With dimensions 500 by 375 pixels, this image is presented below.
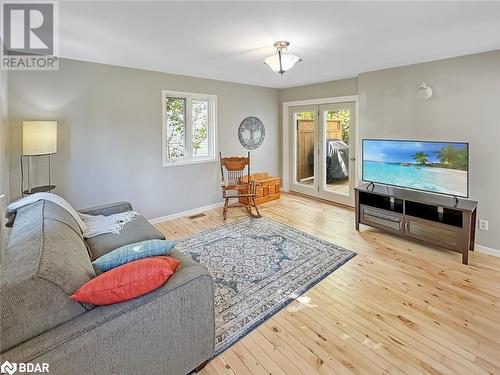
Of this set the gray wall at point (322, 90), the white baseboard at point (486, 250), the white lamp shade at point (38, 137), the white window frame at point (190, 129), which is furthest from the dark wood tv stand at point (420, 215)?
the white lamp shade at point (38, 137)

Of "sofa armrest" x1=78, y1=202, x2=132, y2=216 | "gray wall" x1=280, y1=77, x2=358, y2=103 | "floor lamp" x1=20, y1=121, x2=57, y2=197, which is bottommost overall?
"sofa armrest" x1=78, y1=202, x2=132, y2=216

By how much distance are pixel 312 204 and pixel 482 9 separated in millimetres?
3714

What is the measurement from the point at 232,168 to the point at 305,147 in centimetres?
184

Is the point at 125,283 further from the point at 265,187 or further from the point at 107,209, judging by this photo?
the point at 265,187

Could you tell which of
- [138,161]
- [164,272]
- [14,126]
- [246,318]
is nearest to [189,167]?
[138,161]

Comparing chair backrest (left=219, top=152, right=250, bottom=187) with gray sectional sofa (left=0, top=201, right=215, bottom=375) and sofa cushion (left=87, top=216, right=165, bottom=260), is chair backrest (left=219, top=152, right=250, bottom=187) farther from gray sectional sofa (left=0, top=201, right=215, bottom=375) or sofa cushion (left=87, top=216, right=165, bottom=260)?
gray sectional sofa (left=0, top=201, right=215, bottom=375)

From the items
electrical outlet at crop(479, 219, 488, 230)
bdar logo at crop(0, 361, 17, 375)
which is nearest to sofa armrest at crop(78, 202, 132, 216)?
bdar logo at crop(0, 361, 17, 375)

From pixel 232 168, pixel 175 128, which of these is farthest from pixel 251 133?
pixel 175 128

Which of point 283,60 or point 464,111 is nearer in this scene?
point 283,60

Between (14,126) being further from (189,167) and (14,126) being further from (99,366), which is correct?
(99,366)

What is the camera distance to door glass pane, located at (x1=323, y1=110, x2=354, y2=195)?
16.4 ft

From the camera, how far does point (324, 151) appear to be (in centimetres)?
539

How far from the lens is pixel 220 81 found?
4.92 meters

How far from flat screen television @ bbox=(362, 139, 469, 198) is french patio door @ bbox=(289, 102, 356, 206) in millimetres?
1114
